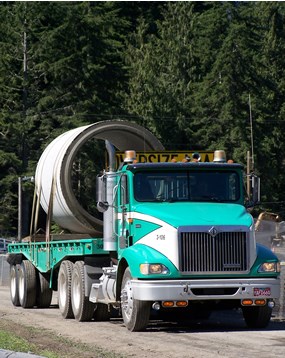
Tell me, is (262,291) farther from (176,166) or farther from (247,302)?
(176,166)

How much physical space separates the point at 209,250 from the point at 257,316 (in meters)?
1.75

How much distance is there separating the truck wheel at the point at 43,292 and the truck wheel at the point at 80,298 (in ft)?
11.6

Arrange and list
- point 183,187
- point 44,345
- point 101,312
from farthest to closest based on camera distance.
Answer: point 101,312 < point 183,187 < point 44,345

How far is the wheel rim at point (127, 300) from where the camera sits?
16417 millimetres

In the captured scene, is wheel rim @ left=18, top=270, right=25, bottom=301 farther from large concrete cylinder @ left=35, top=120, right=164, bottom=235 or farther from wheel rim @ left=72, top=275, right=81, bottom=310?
wheel rim @ left=72, top=275, right=81, bottom=310

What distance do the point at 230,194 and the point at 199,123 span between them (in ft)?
170

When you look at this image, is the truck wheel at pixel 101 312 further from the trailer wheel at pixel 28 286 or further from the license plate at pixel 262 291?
the trailer wheel at pixel 28 286

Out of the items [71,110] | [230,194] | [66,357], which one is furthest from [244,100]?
[66,357]

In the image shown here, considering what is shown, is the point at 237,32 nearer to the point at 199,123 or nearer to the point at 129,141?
the point at 199,123

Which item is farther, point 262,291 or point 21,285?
point 21,285

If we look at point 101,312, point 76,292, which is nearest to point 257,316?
point 101,312

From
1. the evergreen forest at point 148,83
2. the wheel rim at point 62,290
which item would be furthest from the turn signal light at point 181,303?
the evergreen forest at point 148,83

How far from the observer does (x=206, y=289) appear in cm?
1612

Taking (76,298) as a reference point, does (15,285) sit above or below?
above
